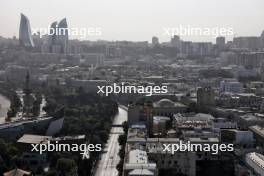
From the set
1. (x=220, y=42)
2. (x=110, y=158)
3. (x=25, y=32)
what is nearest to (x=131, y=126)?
(x=110, y=158)

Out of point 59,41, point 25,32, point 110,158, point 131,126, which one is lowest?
point 110,158

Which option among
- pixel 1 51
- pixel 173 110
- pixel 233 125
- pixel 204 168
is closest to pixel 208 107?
pixel 173 110

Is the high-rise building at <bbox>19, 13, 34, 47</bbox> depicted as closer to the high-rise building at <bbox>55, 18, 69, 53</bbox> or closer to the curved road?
the high-rise building at <bbox>55, 18, 69, 53</bbox>

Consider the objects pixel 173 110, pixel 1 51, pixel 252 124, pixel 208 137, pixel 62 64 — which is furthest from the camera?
pixel 1 51

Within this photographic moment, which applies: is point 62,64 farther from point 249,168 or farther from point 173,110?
point 249,168

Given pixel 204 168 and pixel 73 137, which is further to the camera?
pixel 73 137

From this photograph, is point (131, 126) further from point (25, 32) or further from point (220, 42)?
point (220, 42)

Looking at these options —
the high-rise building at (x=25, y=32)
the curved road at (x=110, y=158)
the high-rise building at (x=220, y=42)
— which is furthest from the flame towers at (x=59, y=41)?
the curved road at (x=110, y=158)

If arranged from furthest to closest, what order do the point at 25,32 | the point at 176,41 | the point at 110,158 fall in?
the point at 176,41 < the point at 25,32 < the point at 110,158
